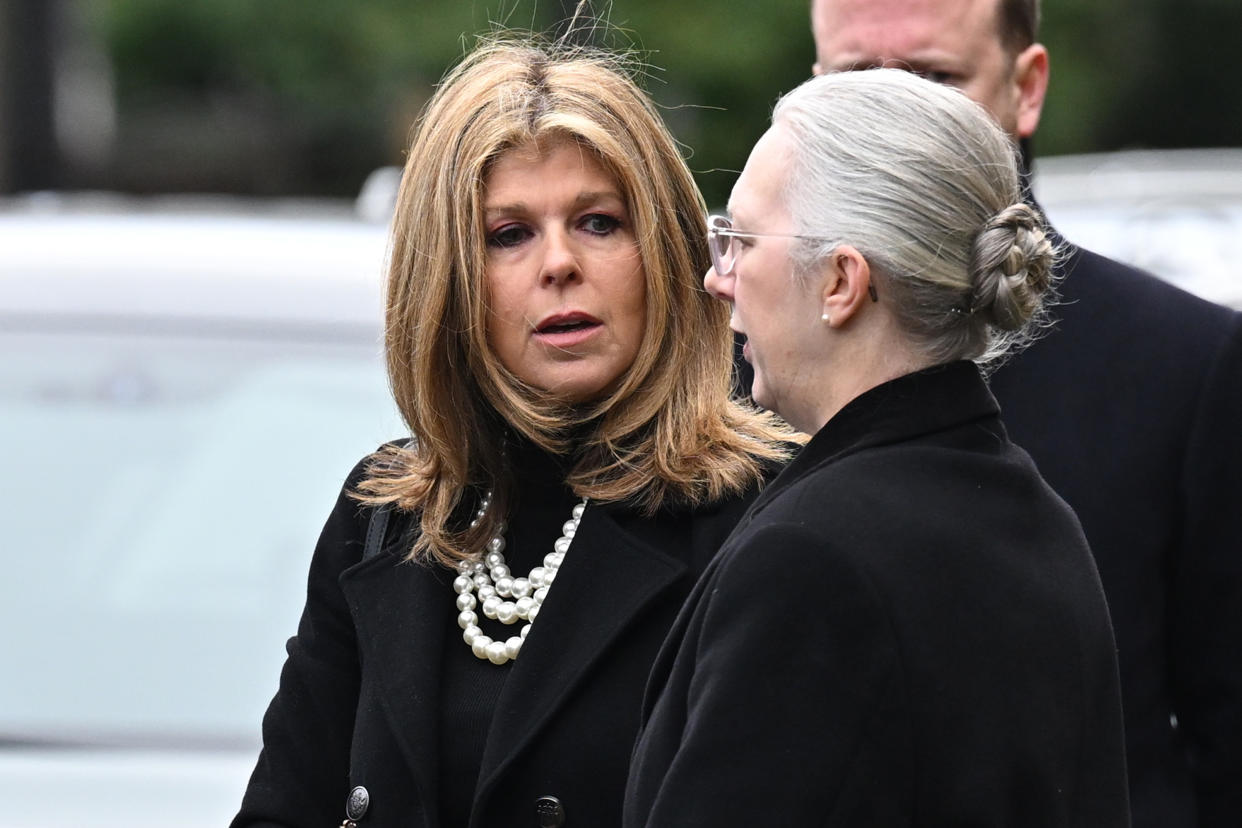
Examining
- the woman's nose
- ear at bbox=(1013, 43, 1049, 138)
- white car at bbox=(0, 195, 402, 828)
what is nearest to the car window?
white car at bbox=(0, 195, 402, 828)

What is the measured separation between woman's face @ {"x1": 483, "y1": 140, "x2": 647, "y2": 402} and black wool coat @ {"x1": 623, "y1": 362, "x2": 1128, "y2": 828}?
0.63 meters

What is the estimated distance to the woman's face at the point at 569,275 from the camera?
8.60ft

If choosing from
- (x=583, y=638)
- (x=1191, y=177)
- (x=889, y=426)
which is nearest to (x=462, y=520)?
(x=583, y=638)

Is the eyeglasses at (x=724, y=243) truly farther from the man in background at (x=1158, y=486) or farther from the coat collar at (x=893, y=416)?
the man in background at (x=1158, y=486)

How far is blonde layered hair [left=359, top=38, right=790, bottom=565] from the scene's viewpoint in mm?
2627

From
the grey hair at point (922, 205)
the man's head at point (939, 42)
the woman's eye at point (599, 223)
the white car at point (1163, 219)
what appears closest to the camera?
the grey hair at point (922, 205)

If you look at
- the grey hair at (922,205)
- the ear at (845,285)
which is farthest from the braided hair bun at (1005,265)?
the ear at (845,285)

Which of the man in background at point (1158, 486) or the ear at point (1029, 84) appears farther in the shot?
the ear at point (1029, 84)

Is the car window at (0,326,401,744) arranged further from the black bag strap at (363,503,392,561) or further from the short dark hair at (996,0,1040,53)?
the short dark hair at (996,0,1040,53)

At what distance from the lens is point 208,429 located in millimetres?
3668

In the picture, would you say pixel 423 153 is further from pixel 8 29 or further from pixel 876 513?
pixel 8 29

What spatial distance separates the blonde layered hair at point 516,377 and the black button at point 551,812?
0.36 metres

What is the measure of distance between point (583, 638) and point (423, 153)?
683 mm

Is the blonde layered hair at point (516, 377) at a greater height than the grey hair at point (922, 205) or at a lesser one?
lesser
